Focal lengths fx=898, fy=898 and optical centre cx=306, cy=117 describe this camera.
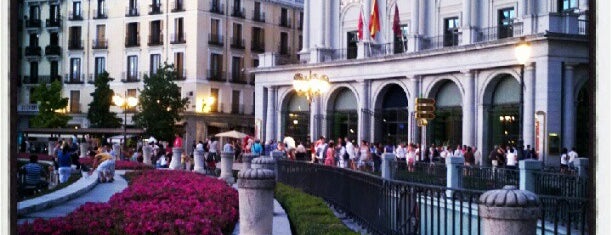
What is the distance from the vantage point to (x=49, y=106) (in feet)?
222

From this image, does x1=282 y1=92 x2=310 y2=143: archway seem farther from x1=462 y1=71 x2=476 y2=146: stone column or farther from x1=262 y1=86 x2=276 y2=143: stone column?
x1=462 y1=71 x2=476 y2=146: stone column

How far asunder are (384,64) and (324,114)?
663cm

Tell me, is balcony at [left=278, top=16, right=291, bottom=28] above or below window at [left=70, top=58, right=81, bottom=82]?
above

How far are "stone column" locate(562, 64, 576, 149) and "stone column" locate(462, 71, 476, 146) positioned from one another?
5.56 metres

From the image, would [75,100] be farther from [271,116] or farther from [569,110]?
[569,110]

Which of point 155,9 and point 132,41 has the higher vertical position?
point 155,9

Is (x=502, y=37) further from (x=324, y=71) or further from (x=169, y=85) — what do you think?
(x=169, y=85)

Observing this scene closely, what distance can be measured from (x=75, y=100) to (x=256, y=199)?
2724 inches

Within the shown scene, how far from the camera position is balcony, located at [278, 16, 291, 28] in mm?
78900

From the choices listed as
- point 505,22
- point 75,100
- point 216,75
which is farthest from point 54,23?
point 505,22

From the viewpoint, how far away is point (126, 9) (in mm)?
77188

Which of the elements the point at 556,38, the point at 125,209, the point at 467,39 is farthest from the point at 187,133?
the point at 125,209

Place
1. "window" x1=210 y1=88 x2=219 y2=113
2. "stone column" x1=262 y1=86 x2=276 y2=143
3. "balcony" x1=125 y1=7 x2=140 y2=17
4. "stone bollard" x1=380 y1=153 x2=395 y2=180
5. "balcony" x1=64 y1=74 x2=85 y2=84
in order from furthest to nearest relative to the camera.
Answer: "balcony" x1=64 y1=74 x2=85 y2=84 < "balcony" x1=125 y1=7 x2=140 y2=17 < "window" x1=210 y1=88 x2=219 y2=113 < "stone column" x1=262 y1=86 x2=276 y2=143 < "stone bollard" x1=380 y1=153 x2=395 y2=180

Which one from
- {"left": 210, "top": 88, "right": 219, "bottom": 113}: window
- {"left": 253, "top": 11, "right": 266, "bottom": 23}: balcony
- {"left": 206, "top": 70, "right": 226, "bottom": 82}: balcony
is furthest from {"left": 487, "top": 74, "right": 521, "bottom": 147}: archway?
{"left": 253, "top": 11, "right": 266, "bottom": 23}: balcony
